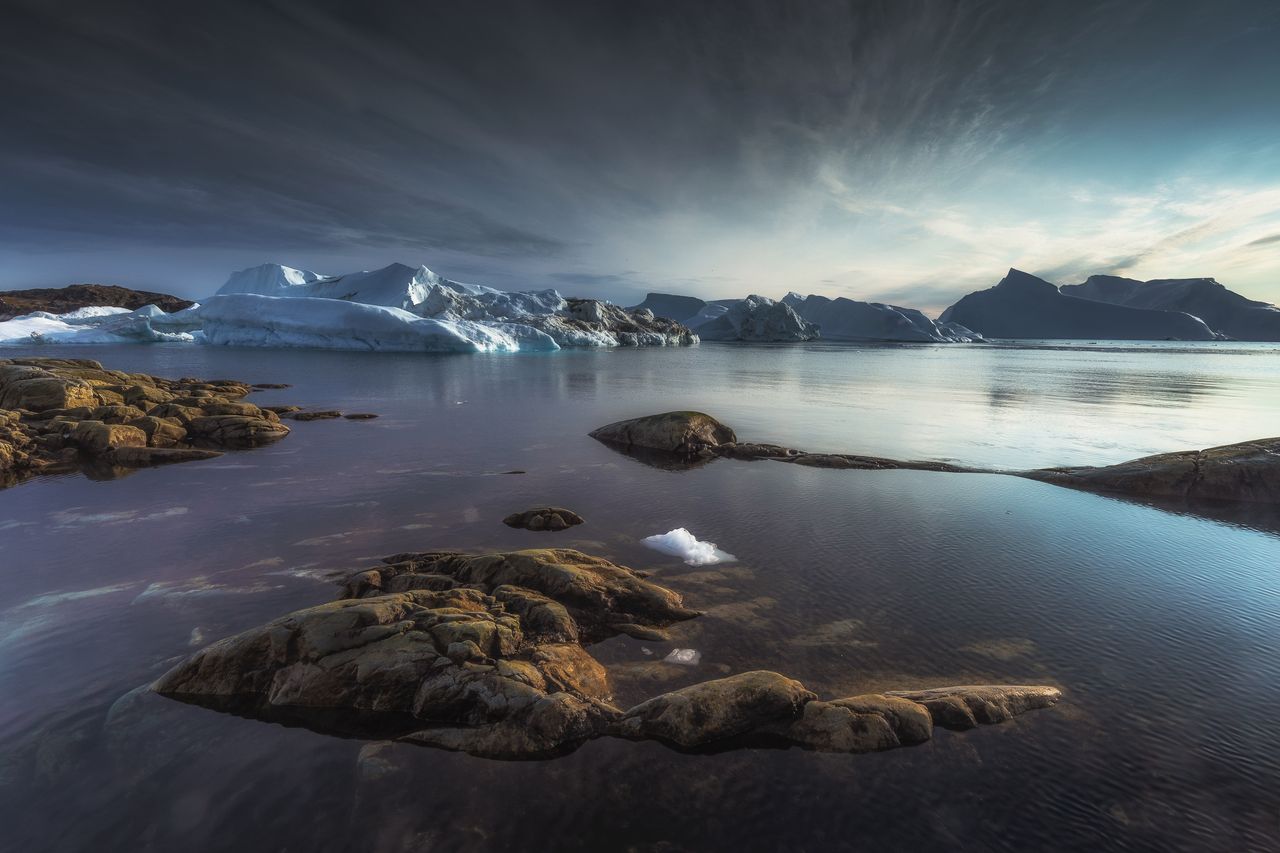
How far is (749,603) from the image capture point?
766 centimetres

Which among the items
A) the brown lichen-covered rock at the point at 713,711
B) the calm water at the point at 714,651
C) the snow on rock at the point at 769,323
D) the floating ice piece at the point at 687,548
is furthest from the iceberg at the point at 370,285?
the brown lichen-covered rock at the point at 713,711

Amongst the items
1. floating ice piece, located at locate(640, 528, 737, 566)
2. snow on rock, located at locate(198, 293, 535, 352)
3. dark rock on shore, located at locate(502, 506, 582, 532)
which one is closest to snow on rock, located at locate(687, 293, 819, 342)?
snow on rock, located at locate(198, 293, 535, 352)

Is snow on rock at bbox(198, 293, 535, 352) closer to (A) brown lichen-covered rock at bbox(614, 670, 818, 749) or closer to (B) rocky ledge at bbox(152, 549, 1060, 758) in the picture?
(B) rocky ledge at bbox(152, 549, 1060, 758)

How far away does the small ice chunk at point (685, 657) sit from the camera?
20.7ft

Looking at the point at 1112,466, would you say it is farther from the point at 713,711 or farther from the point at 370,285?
the point at 370,285

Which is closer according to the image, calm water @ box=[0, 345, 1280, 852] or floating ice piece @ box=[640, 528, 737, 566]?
calm water @ box=[0, 345, 1280, 852]

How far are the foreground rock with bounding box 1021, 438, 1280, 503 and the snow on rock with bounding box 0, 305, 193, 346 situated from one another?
122726 millimetres

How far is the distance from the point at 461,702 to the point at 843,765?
3.83 metres

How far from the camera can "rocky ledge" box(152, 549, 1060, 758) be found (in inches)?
199

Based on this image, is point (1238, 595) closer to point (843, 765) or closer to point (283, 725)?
point (843, 765)

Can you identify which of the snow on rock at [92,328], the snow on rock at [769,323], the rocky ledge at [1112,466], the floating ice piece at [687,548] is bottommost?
the floating ice piece at [687,548]

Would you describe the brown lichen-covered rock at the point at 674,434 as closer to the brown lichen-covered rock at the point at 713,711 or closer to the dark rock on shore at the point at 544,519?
the dark rock on shore at the point at 544,519

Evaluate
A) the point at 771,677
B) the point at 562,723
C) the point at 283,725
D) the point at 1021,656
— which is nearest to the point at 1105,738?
the point at 1021,656

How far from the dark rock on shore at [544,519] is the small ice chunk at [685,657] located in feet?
15.6
